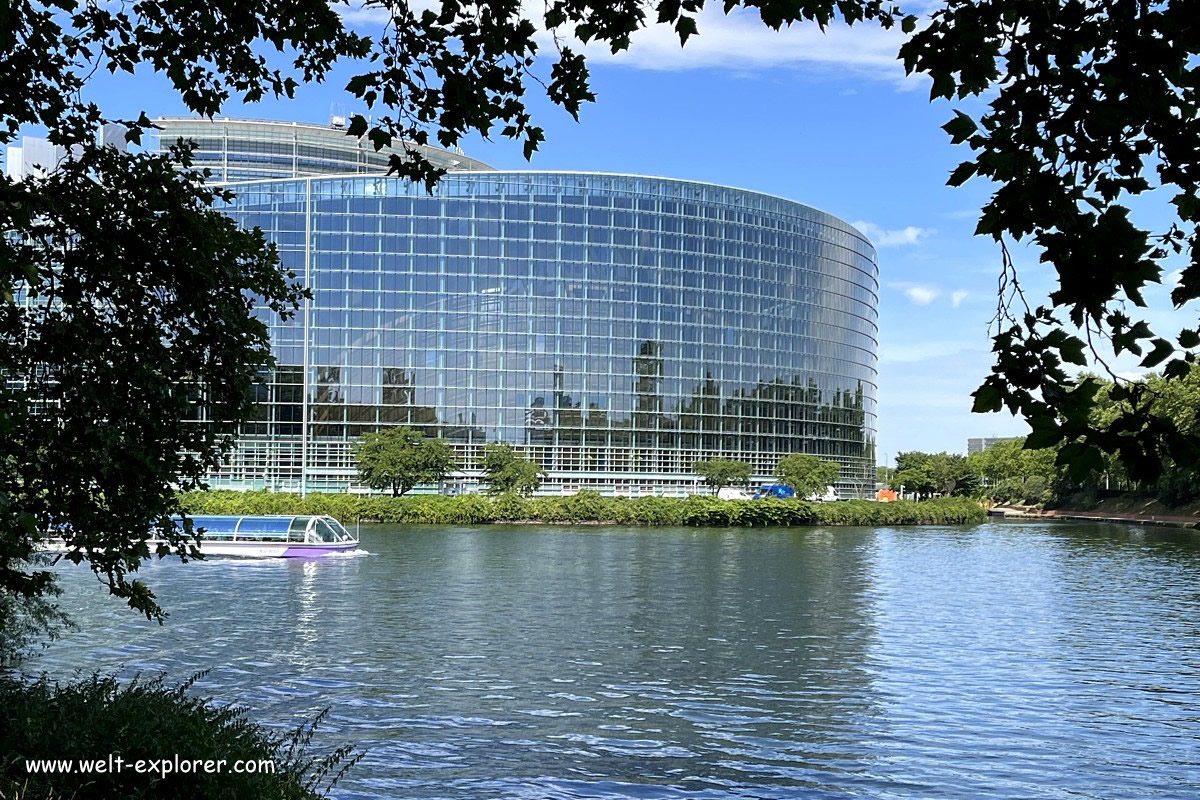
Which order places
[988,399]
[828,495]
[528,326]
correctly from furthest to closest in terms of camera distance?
[828,495], [528,326], [988,399]

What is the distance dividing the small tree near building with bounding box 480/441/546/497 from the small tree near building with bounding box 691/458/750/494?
20995 millimetres

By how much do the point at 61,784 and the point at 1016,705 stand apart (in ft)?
57.1

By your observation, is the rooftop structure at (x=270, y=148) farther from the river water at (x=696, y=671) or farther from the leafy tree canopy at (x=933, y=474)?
the river water at (x=696, y=671)

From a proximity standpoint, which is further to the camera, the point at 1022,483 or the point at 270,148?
the point at 270,148

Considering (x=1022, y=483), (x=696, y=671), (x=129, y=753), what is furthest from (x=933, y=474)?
(x=129, y=753)

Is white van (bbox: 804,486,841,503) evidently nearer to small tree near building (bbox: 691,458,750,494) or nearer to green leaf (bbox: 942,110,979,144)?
small tree near building (bbox: 691,458,750,494)

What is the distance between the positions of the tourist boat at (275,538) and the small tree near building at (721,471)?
228 ft

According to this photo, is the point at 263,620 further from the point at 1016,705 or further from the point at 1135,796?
the point at 1135,796

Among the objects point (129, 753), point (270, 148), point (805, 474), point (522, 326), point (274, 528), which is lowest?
point (274, 528)

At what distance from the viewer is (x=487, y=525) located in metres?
89.1

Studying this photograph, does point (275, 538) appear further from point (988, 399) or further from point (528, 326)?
point (528, 326)

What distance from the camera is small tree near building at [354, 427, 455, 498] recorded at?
334ft

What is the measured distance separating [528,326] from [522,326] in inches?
27.7

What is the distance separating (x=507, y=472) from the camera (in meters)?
103
